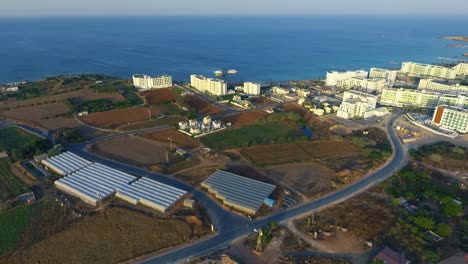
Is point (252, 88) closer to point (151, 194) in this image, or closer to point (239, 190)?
point (239, 190)

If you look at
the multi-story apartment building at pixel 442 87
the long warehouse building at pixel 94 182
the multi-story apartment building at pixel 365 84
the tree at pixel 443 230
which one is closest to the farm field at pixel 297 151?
the tree at pixel 443 230

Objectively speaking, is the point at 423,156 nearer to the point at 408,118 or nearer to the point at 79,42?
the point at 408,118

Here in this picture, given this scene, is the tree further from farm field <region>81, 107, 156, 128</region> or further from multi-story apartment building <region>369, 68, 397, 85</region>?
multi-story apartment building <region>369, 68, 397, 85</region>

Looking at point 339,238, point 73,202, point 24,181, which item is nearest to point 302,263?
point 339,238

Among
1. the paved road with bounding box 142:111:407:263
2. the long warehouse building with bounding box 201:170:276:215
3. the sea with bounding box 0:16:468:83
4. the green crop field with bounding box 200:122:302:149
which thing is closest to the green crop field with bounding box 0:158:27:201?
the paved road with bounding box 142:111:407:263

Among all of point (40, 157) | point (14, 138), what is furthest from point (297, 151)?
point (14, 138)
